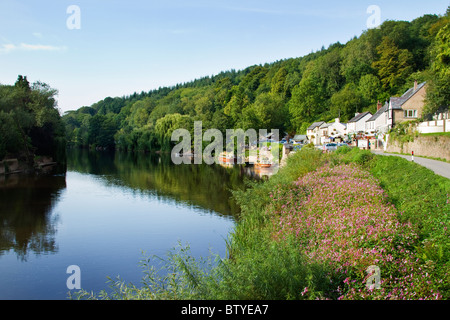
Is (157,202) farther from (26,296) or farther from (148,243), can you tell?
(26,296)

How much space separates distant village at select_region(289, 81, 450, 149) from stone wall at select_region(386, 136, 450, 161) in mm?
3086

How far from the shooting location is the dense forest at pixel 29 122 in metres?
41.7

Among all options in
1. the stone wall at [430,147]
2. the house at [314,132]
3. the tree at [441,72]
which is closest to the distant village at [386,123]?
the house at [314,132]

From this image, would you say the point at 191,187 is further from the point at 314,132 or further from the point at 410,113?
the point at 314,132

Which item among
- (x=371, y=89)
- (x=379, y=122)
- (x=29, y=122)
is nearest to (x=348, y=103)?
(x=371, y=89)

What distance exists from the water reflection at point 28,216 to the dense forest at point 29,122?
6799 millimetres

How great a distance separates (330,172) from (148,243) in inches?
366

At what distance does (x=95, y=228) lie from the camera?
20.4m

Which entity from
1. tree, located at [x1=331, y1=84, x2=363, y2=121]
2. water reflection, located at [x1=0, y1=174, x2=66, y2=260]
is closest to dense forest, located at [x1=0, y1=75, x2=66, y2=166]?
water reflection, located at [x1=0, y1=174, x2=66, y2=260]

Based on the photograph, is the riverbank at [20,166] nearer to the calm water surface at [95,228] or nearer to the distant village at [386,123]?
the calm water surface at [95,228]

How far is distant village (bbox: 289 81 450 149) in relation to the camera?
30.5 m

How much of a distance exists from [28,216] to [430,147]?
80.7 ft

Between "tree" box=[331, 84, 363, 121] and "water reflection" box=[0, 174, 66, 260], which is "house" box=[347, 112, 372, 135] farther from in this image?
"water reflection" box=[0, 174, 66, 260]

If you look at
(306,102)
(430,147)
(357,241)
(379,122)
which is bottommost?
(357,241)
